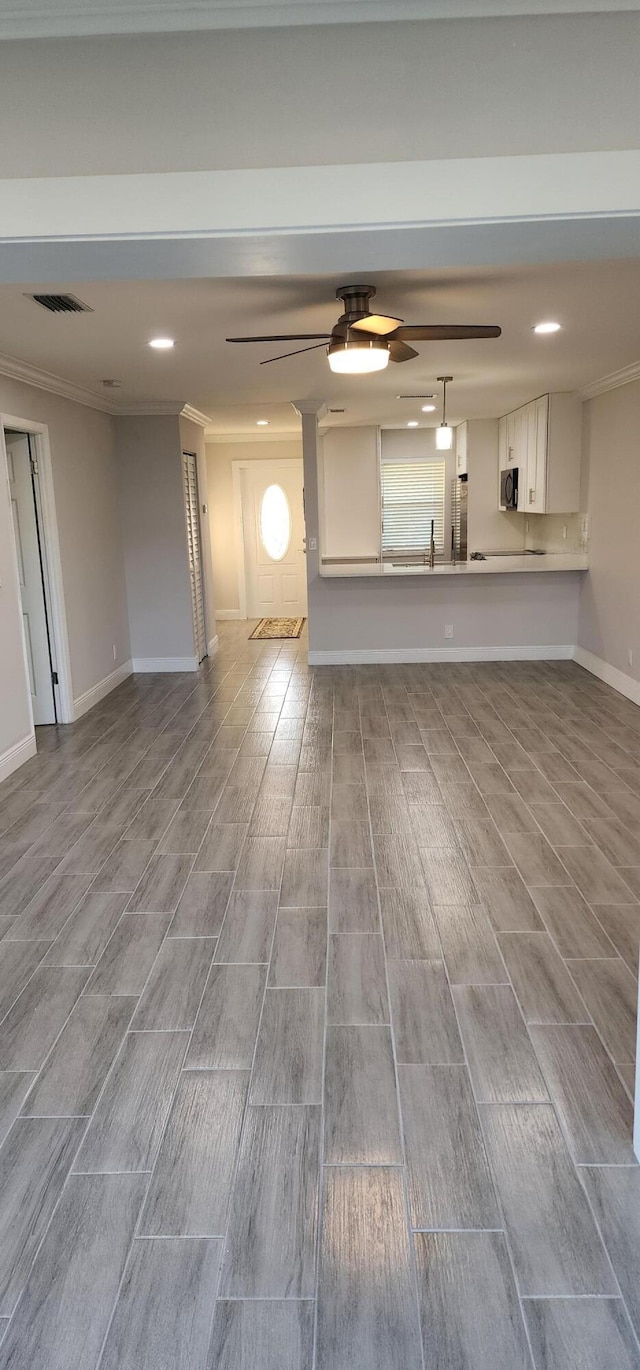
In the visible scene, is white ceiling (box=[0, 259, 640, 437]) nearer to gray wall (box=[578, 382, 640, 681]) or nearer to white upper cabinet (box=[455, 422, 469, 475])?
gray wall (box=[578, 382, 640, 681])

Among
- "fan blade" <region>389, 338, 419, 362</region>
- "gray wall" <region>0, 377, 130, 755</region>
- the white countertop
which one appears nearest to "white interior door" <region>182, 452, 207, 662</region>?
"gray wall" <region>0, 377, 130, 755</region>

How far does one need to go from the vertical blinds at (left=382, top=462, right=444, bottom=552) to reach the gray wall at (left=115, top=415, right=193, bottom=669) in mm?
3466

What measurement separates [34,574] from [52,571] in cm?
12

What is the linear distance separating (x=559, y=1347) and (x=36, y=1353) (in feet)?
3.22

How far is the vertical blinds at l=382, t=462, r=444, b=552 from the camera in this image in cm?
1017

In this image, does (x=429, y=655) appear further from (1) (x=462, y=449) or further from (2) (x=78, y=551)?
(2) (x=78, y=551)

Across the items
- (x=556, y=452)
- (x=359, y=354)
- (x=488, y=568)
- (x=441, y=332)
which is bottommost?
(x=488, y=568)

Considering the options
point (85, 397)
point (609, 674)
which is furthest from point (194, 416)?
point (609, 674)

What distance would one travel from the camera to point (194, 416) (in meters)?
7.75

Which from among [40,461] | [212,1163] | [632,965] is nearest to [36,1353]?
[212,1163]

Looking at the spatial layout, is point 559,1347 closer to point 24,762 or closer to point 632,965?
point 632,965

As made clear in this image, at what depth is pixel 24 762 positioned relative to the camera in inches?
200

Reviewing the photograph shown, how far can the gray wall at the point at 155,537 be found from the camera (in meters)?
7.30

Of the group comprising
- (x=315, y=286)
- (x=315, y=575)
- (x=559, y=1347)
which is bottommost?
(x=559, y=1347)
